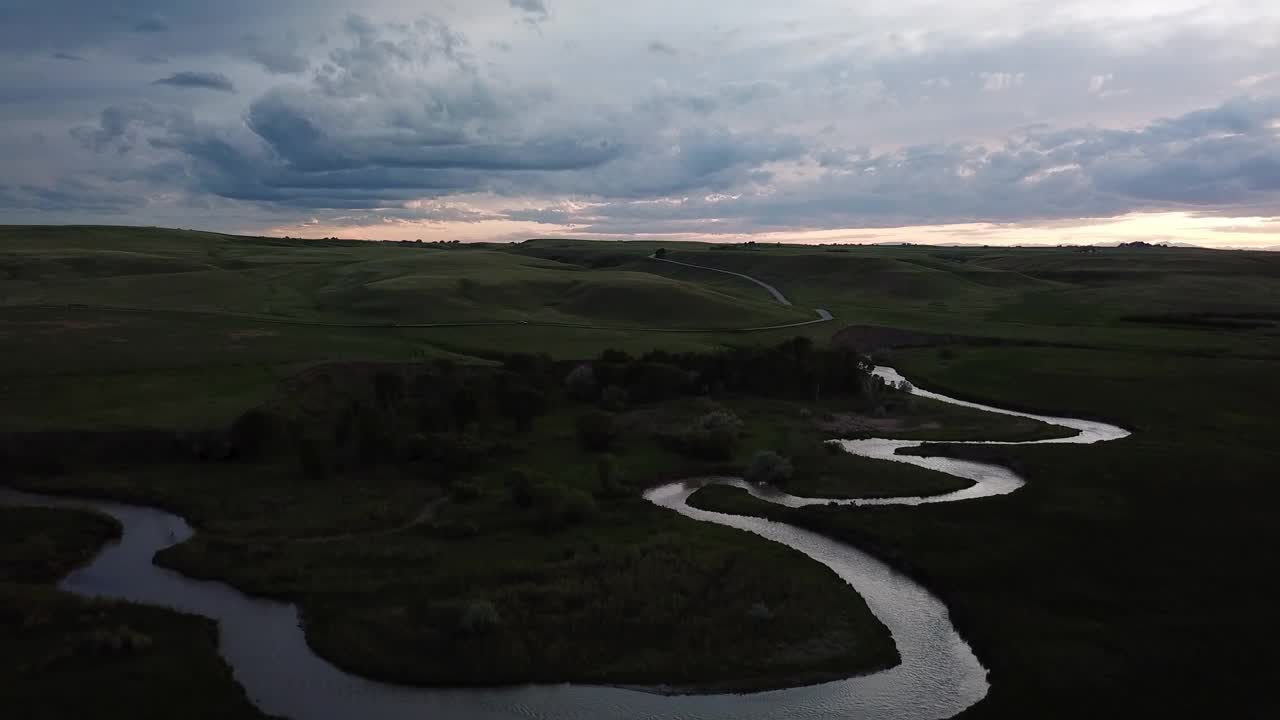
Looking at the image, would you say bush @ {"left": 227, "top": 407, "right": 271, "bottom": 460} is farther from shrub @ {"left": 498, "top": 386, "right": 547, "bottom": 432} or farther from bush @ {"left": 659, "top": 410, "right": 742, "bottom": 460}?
bush @ {"left": 659, "top": 410, "right": 742, "bottom": 460}

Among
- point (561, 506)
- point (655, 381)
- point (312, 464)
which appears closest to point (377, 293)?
point (655, 381)

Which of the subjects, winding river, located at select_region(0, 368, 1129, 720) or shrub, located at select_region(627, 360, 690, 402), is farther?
shrub, located at select_region(627, 360, 690, 402)

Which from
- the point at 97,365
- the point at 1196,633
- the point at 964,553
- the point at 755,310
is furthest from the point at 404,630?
the point at 755,310

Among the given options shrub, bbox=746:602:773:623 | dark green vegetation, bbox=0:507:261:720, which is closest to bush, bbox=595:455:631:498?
shrub, bbox=746:602:773:623

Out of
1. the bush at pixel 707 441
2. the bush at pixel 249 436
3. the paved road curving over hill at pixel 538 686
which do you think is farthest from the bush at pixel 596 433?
the bush at pixel 249 436

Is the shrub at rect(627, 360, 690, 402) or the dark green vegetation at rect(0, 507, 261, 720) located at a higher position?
the shrub at rect(627, 360, 690, 402)

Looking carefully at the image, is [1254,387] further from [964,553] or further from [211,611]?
[211,611]

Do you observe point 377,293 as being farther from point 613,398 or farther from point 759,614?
point 759,614

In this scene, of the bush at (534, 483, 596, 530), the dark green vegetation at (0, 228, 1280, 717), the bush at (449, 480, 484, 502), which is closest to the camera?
the dark green vegetation at (0, 228, 1280, 717)
